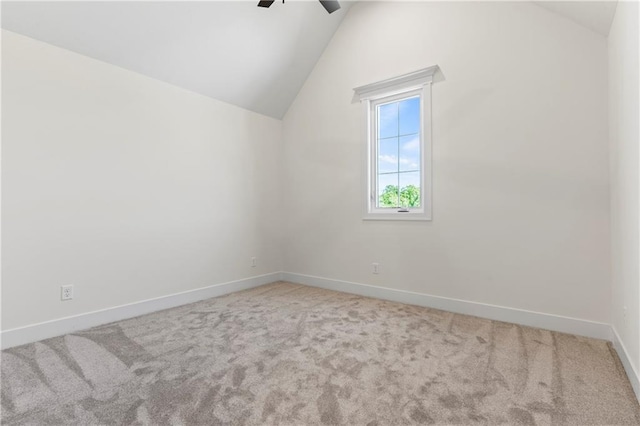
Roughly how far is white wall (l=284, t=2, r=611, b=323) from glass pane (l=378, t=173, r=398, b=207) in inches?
10.1

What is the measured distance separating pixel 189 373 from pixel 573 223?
3053 millimetres

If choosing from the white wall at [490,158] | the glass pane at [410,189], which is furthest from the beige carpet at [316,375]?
the glass pane at [410,189]

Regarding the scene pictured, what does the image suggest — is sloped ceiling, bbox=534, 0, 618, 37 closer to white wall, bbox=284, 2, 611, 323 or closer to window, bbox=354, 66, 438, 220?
white wall, bbox=284, 2, 611, 323

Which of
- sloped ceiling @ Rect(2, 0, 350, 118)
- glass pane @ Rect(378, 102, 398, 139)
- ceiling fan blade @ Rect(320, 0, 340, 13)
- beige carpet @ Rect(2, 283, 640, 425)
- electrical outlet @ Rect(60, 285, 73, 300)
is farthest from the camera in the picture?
glass pane @ Rect(378, 102, 398, 139)

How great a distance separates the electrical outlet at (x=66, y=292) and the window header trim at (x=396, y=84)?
3438mm

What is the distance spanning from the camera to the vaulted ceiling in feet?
7.48

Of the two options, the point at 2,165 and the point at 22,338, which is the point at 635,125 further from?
the point at 22,338

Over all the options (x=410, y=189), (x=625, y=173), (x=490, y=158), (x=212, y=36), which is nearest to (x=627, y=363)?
(x=625, y=173)

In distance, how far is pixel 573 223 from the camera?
241cm

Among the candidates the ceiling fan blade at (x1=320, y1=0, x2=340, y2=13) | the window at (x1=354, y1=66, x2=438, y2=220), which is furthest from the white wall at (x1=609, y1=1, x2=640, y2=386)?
the ceiling fan blade at (x1=320, y1=0, x2=340, y2=13)

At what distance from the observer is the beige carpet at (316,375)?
146 cm

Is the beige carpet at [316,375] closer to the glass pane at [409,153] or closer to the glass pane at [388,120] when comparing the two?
the glass pane at [409,153]

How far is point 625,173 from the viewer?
1.86 m

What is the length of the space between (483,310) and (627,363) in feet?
3.45
